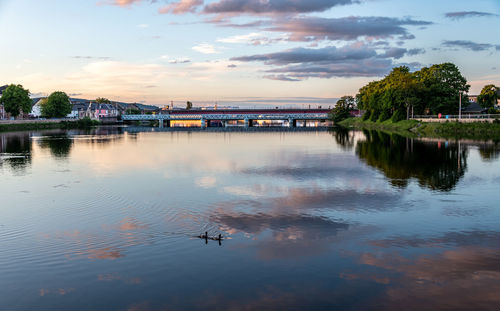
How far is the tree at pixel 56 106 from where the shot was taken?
17812cm

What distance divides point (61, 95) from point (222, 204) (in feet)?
585

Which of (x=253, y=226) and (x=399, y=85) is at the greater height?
(x=399, y=85)

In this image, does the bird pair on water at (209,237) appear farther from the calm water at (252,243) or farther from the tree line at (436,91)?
the tree line at (436,91)

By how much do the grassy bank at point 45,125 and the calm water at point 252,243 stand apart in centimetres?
11052

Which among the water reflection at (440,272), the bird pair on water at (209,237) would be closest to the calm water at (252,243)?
Answer: the water reflection at (440,272)

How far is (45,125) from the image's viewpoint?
15112cm

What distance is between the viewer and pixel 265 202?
25469 mm

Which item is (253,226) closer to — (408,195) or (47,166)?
(408,195)

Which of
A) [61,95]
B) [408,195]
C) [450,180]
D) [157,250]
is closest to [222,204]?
[157,250]

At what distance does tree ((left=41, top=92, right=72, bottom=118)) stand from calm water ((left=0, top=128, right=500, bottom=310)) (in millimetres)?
158776

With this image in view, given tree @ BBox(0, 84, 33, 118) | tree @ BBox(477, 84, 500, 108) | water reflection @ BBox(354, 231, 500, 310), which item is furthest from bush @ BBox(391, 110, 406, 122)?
tree @ BBox(0, 84, 33, 118)

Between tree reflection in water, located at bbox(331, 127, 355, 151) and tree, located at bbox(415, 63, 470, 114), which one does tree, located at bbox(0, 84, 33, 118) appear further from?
tree, located at bbox(415, 63, 470, 114)

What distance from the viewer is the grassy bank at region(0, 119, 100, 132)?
130m

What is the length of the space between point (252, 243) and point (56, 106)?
18337 centimetres
